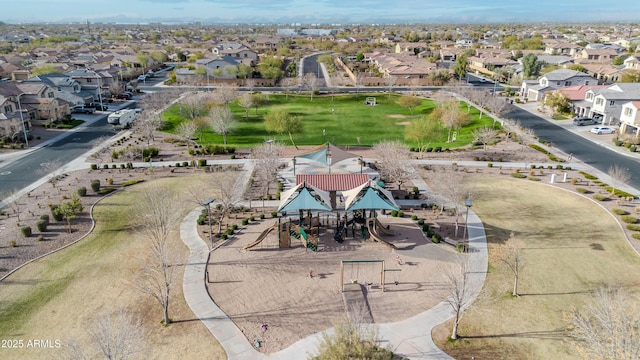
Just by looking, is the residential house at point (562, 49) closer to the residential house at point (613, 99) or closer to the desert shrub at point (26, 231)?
the residential house at point (613, 99)

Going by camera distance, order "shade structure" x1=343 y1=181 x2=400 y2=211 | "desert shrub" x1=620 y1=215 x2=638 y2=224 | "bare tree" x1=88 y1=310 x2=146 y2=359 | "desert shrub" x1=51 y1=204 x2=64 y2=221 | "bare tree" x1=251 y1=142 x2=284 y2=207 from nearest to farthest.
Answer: "bare tree" x1=88 y1=310 x2=146 y2=359, "shade structure" x1=343 y1=181 x2=400 y2=211, "desert shrub" x1=51 y1=204 x2=64 y2=221, "desert shrub" x1=620 y1=215 x2=638 y2=224, "bare tree" x1=251 y1=142 x2=284 y2=207

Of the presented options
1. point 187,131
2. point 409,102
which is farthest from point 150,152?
point 409,102

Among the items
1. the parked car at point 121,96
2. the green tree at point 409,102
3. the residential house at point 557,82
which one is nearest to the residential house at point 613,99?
the residential house at point 557,82

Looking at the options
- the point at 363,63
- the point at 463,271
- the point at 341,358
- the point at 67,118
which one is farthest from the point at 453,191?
the point at 363,63

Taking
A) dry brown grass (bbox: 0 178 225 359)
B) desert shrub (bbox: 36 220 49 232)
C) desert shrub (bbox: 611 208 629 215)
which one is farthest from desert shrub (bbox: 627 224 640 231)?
desert shrub (bbox: 36 220 49 232)

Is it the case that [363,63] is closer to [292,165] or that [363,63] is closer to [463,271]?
[292,165]

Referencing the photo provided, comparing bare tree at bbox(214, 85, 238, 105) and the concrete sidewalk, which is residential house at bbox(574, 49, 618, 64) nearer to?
bare tree at bbox(214, 85, 238, 105)

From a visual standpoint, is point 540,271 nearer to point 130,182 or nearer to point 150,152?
point 130,182
